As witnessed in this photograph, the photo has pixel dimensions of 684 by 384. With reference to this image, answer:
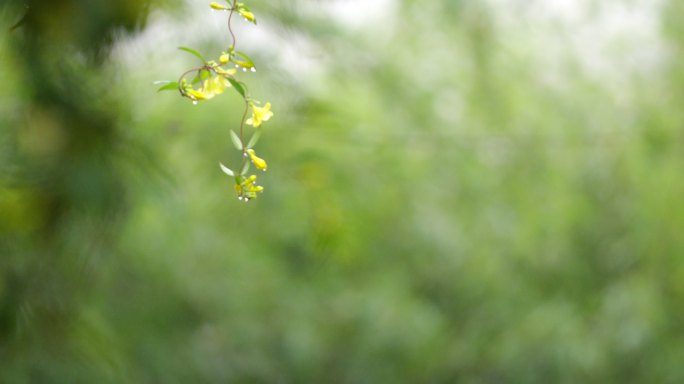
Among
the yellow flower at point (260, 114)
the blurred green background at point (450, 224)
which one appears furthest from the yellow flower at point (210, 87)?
the blurred green background at point (450, 224)

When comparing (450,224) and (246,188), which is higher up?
(450,224)

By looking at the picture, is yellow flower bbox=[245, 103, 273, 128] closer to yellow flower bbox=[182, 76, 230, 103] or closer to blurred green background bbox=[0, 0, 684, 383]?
yellow flower bbox=[182, 76, 230, 103]

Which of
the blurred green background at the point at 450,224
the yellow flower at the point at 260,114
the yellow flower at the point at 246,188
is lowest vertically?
the yellow flower at the point at 246,188

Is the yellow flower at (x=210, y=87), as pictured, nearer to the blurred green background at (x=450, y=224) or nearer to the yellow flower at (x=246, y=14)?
the yellow flower at (x=246, y=14)

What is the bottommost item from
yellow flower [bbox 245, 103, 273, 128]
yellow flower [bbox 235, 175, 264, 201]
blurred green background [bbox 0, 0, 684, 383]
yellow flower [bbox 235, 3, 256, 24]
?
yellow flower [bbox 235, 175, 264, 201]

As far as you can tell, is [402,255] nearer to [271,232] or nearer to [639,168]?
[271,232]

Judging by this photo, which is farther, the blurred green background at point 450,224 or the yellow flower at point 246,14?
the blurred green background at point 450,224

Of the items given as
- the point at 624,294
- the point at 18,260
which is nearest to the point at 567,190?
the point at 624,294

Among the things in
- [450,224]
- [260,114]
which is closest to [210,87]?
[260,114]

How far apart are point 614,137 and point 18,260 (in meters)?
2.32

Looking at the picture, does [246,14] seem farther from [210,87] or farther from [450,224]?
[450,224]

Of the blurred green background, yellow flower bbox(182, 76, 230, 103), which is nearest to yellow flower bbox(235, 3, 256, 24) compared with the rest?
yellow flower bbox(182, 76, 230, 103)

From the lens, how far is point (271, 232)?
3.29 m

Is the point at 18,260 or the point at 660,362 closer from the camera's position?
the point at 18,260
